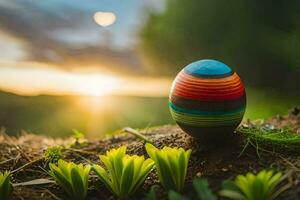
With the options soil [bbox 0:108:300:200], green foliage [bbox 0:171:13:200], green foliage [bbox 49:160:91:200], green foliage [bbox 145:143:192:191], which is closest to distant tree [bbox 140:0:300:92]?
soil [bbox 0:108:300:200]

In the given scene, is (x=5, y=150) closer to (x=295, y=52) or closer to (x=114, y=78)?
(x=114, y=78)

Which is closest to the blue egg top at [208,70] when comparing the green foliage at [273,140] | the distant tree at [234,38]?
the green foliage at [273,140]

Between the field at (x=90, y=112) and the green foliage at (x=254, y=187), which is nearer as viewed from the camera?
the green foliage at (x=254, y=187)

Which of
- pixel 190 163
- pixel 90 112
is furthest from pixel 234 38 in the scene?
pixel 190 163

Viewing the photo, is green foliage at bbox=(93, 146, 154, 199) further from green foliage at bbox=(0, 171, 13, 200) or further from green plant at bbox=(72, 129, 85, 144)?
green plant at bbox=(72, 129, 85, 144)

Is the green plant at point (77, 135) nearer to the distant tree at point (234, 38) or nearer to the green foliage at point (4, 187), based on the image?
the green foliage at point (4, 187)
